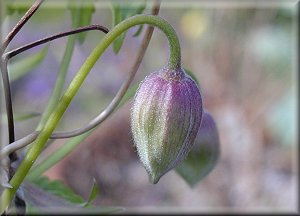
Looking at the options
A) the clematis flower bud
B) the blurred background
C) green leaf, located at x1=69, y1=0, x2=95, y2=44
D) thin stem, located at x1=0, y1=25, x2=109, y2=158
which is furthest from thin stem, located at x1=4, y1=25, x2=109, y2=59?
the blurred background

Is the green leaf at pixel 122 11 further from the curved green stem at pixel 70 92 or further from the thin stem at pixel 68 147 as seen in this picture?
the curved green stem at pixel 70 92

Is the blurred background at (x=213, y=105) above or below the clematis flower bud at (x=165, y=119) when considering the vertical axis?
below

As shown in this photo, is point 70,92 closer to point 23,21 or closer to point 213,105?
point 23,21

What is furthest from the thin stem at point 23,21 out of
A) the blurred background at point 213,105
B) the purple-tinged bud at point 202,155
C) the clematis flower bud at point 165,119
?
the blurred background at point 213,105

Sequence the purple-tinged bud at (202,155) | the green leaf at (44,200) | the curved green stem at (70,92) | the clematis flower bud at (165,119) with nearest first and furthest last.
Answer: the curved green stem at (70,92) → the clematis flower bud at (165,119) → the green leaf at (44,200) → the purple-tinged bud at (202,155)

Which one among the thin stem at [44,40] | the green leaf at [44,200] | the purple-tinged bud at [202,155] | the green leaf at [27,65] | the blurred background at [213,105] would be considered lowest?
the blurred background at [213,105]
